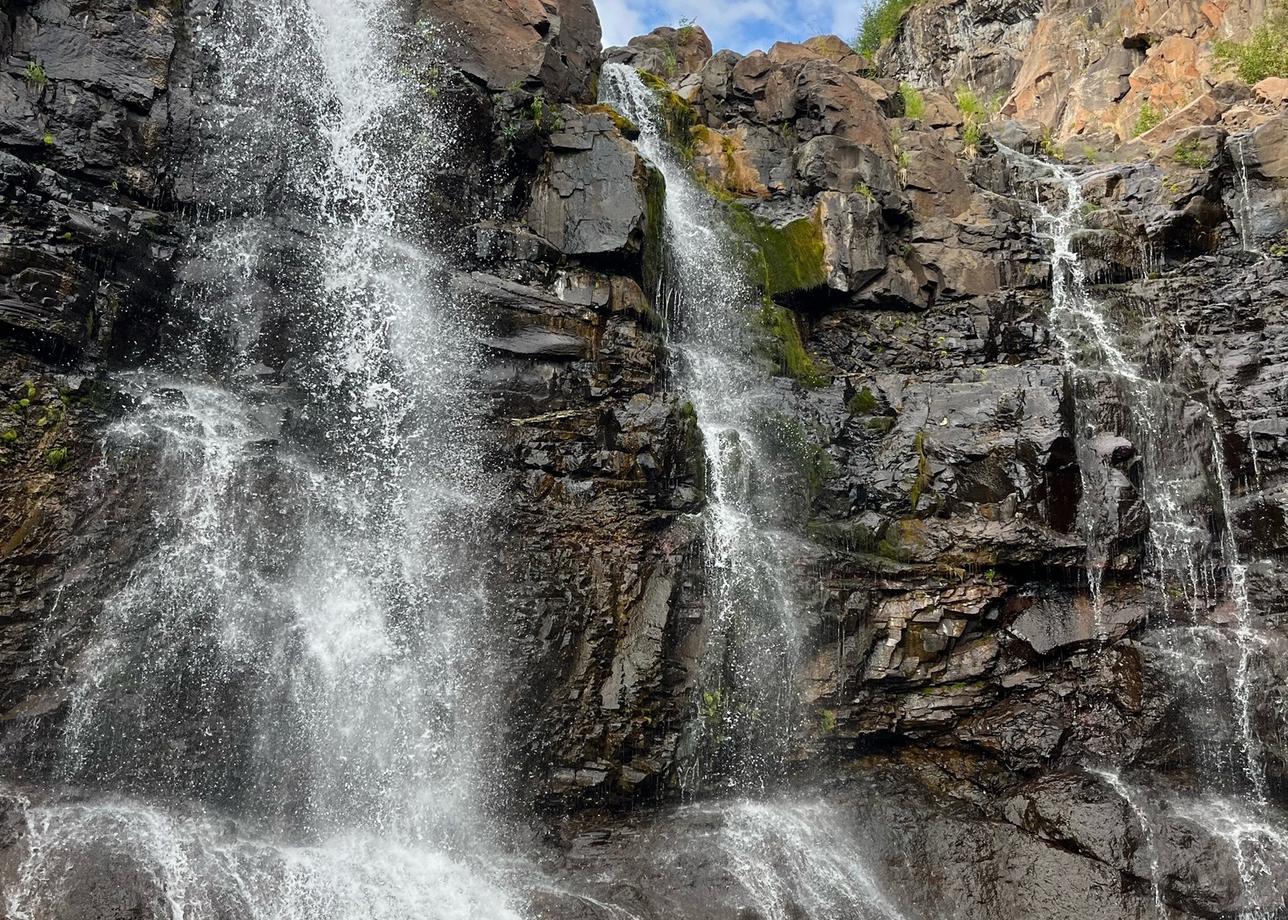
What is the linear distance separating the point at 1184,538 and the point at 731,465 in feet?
22.0

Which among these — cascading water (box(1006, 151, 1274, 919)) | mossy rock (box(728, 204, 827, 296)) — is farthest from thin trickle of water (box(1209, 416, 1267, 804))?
mossy rock (box(728, 204, 827, 296))

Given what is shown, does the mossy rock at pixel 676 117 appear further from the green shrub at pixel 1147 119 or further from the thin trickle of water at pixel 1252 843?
the thin trickle of water at pixel 1252 843

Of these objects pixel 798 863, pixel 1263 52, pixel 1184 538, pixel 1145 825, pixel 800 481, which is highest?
pixel 1263 52

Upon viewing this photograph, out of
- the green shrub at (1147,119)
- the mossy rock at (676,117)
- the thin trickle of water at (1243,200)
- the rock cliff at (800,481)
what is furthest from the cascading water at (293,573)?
the green shrub at (1147,119)

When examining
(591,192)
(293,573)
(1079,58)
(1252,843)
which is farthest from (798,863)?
(1079,58)

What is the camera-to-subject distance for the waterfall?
455 inches

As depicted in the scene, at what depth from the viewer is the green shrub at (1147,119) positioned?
69.5 feet

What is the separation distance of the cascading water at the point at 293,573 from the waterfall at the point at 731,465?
322 centimetres

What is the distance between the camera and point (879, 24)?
99.8 feet

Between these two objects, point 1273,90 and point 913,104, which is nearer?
point 1273,90

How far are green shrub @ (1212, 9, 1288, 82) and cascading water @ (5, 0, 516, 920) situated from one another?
18.6 meters

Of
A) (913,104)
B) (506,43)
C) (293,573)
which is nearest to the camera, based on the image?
(293,573)

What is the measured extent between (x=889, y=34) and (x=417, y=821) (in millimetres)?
29160

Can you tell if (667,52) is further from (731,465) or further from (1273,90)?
(731,465)
